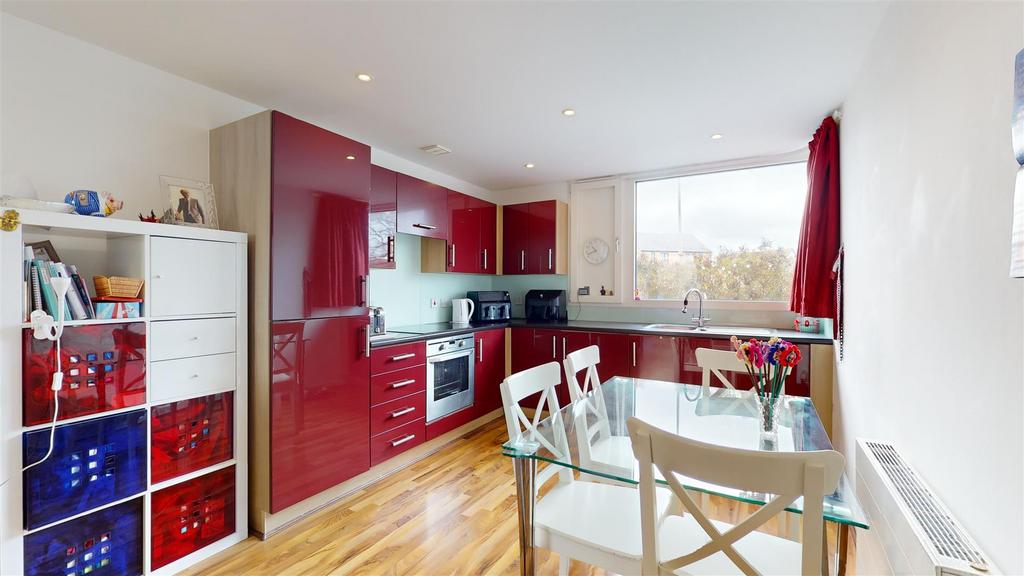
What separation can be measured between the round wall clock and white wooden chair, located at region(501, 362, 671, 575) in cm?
284

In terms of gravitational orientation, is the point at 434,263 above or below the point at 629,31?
below

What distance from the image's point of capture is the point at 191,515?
200cm

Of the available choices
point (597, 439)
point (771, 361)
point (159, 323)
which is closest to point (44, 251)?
point (159, 323)

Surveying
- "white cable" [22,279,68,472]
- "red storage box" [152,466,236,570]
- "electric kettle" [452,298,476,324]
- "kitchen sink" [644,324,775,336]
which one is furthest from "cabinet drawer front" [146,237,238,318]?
"kitchen sink" [644,324,775,336]

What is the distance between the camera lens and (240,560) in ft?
6.64

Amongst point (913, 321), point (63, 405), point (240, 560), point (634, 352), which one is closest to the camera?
point (913, 321)

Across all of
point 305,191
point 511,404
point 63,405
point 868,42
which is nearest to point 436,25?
point 305,191

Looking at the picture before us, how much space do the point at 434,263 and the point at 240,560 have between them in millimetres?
2558

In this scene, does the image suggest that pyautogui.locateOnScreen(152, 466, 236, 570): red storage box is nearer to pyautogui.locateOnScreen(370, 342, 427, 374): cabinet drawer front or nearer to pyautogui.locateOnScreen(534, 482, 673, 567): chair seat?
pyautogui.locateOnScreen(370, 342, 427, 374): cabinet drawer front

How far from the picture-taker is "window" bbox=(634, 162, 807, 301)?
3.64 m

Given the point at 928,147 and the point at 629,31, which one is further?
the point at 629,31

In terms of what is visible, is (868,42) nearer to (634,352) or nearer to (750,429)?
(750,429)

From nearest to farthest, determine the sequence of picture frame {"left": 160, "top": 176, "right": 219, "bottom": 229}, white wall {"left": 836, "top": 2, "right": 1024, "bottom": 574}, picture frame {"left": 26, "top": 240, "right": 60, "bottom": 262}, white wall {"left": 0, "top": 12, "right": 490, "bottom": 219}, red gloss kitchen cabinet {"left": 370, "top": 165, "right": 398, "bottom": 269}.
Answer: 1. white wall {"left": 836, "top": 2, "right": 1024, "bottom": 574}
2. picture frame {"left": 26, "top": 240, "right": 60, "bottom": 262}
3. white wall {"left": 0, "top": 12, "right": 490, "bottom": 219}
4. picture frame {"left": 160, "top": 176, "right": 219, "bottom": 229}
5. red gloss kitchen cabinet {"left": 370, "top": 165, "right": 398, "bottom": 269}

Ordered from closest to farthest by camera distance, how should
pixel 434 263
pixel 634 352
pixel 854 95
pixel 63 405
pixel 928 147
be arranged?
pixel 928 147 < pixel 63 405 < pixel 854 95 < pixel 634 352 < pixel 434 263
